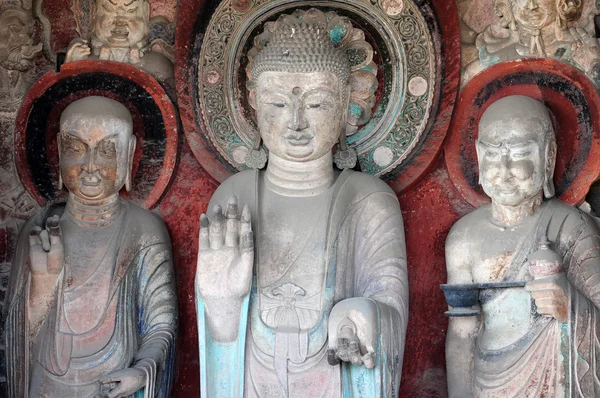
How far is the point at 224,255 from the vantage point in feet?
27.3

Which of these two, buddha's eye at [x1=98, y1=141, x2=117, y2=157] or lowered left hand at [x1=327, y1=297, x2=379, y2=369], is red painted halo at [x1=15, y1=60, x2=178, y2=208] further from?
lowered left hand at [x1=327, y1=297, x2=379, y2=369]

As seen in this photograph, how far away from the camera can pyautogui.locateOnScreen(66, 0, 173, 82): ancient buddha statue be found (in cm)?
927

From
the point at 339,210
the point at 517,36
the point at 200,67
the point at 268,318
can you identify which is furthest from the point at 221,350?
the point at 517,36

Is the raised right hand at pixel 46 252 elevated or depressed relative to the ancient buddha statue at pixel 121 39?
depressed

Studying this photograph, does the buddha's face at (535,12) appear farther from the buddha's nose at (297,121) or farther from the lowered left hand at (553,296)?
the lowered left hand at (553,296)

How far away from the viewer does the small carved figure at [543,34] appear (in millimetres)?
8875

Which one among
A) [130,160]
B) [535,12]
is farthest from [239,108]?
[535,12]

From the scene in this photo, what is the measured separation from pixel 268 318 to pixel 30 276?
142 cm

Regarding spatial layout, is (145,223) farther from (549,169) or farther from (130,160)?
(549,169)

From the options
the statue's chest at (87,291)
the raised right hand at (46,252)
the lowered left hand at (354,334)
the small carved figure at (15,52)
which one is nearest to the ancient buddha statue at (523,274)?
the lowered left hand at (354,334)

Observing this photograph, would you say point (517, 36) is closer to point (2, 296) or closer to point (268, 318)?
point (268, 318)

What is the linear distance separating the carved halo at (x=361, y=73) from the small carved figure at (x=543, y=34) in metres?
0.39

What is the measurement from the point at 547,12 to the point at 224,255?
2389mm

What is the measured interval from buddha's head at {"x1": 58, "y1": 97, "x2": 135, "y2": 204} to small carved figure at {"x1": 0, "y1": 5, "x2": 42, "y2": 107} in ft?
1.12
